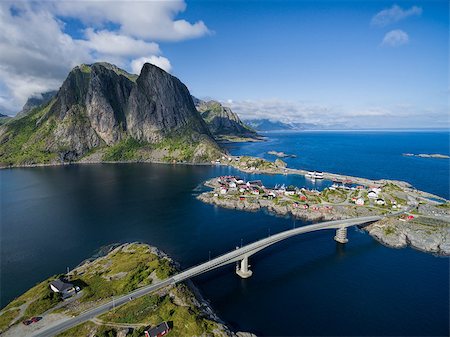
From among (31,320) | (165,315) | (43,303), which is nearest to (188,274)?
(165,315)

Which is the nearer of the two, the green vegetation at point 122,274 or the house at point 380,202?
the green vegetation at point 122,274

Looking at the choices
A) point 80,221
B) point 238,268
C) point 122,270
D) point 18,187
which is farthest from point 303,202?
point 18,187

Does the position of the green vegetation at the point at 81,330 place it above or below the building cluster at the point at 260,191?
above

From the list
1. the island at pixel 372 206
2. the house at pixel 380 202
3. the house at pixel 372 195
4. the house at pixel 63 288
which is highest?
the house at pixel 63 288

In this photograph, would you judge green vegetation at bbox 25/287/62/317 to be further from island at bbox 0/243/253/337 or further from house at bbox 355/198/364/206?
house at bbox 355/198/364/206

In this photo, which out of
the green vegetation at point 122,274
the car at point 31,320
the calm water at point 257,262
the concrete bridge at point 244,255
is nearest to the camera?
the car at point 31,320

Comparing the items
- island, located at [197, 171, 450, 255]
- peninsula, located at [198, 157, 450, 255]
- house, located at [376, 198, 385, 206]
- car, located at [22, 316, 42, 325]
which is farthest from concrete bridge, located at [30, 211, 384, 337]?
house, located at [376, 198, 385, 206]

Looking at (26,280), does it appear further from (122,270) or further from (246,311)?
(246,311)

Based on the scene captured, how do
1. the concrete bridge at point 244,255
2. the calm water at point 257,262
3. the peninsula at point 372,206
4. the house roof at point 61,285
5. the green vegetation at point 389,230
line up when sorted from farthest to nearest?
the green vegetation at point 389,230 < the peninsula at point 372,206 < the concrete bridge at point 244,255 < the calm water at point 257,262 < the house roof at point 61,285

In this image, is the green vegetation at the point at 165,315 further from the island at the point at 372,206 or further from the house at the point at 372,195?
the house at the point at 372,195

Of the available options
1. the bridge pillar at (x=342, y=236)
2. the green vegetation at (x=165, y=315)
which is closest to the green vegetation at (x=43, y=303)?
the green vegetation at (x=165, y=315)
